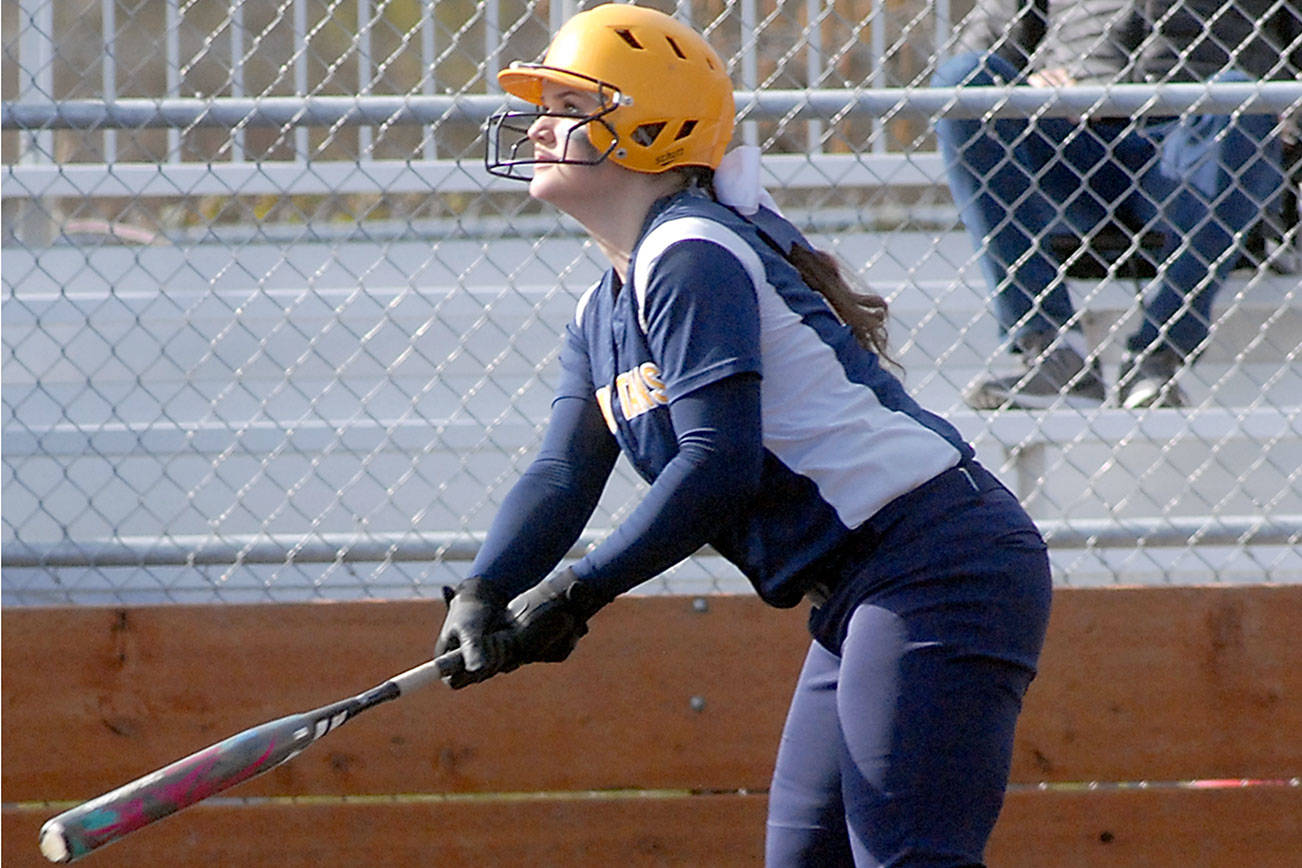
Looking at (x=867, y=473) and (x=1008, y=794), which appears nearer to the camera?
(x=867, y=473)

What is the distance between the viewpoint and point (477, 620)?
7.70 ft

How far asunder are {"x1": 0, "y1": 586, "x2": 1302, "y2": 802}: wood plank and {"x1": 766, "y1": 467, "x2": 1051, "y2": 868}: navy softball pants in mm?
1246

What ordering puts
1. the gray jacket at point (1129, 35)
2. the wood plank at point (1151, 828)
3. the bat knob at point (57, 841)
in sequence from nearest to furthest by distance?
the bat knob at point (57, 841)
the wood plank at point (1151, 828)
the gray jacket at point (1129, 35)

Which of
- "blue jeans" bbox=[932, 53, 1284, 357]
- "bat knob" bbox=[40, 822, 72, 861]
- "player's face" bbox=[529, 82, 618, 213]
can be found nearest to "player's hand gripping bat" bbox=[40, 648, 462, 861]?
"bat knob" bbox=[40, 822, 72, 861]

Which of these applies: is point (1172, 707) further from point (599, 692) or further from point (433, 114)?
point (433, 114)

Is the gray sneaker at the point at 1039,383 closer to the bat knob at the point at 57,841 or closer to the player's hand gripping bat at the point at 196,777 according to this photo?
the player's hand gripping bat at the point at 196,777

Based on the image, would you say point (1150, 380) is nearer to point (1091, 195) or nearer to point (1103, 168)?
point (1091, 195)

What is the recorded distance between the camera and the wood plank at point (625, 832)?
140 inches

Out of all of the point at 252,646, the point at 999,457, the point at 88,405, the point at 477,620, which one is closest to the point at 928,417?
the point at 477,620

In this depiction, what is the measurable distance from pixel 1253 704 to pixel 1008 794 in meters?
0.59

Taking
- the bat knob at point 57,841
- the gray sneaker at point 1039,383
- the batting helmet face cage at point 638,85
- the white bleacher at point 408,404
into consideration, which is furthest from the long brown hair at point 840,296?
the gray sneaker at point 1039,383

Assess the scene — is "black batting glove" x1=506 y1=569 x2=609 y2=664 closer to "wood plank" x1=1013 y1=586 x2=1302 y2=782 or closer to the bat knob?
the bat knob

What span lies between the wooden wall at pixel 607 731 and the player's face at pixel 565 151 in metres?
1.39

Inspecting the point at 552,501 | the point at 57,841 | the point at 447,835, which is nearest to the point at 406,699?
the point at 447,835
